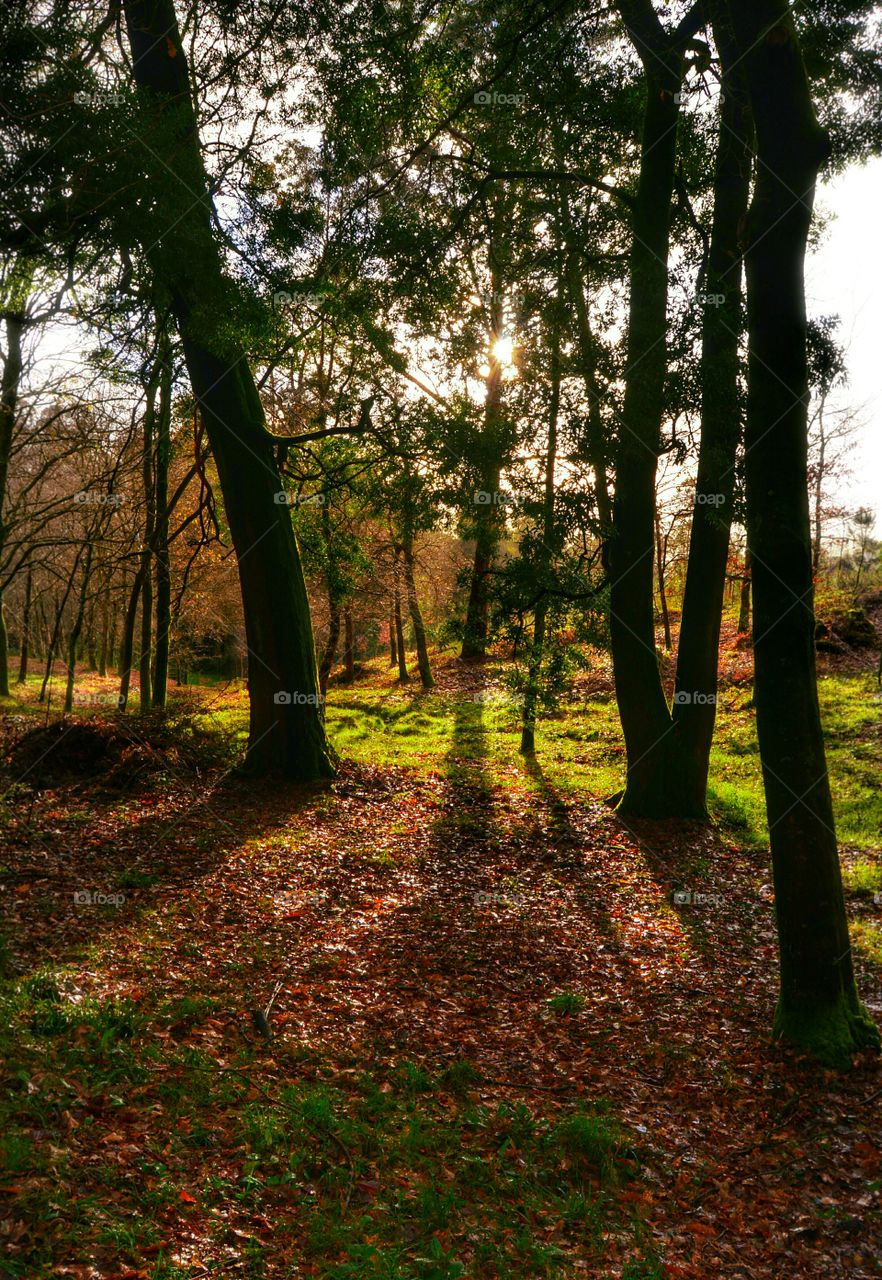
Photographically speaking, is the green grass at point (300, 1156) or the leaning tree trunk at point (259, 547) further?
the leaning tree trunk at point (259, 547)

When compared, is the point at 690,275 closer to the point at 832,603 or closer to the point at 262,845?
the point at 262,845

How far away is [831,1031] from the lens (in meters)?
5.46

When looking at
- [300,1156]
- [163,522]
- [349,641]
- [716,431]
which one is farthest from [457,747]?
[300,1156]

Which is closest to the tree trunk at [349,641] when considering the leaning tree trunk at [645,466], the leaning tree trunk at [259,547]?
the leaning tree trunk at [259,547]

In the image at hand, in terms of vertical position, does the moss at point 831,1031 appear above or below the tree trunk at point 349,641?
below

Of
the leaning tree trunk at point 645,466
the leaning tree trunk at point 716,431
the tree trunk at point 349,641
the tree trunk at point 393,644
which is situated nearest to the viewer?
the leaning tree trunk at point 716,431

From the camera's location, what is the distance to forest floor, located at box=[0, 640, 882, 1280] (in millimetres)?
3576

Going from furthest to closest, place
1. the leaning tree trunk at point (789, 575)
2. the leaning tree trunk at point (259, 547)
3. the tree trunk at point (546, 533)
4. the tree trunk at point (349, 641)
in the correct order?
the tree trunk at point (349, 641)
the leaning tree trunk at point (259, 547)
the tree trunk at point (546, 533)
the leaning tree trunk at point (789, 575)

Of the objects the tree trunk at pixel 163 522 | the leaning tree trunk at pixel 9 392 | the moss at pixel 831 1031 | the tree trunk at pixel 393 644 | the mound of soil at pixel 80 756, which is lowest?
the moss at pixel 831 1031

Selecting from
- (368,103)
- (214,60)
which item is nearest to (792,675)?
(368,103)

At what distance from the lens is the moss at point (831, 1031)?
5.38 meters

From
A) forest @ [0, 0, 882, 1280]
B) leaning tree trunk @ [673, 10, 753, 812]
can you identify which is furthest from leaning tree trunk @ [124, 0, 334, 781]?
leaning tree trunk @ [673, 10, 753, 812]

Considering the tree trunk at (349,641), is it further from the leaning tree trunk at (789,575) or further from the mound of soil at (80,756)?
the leaning tree trunk at (789,575)

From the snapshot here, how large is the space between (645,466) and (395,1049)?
7419 millimetres
